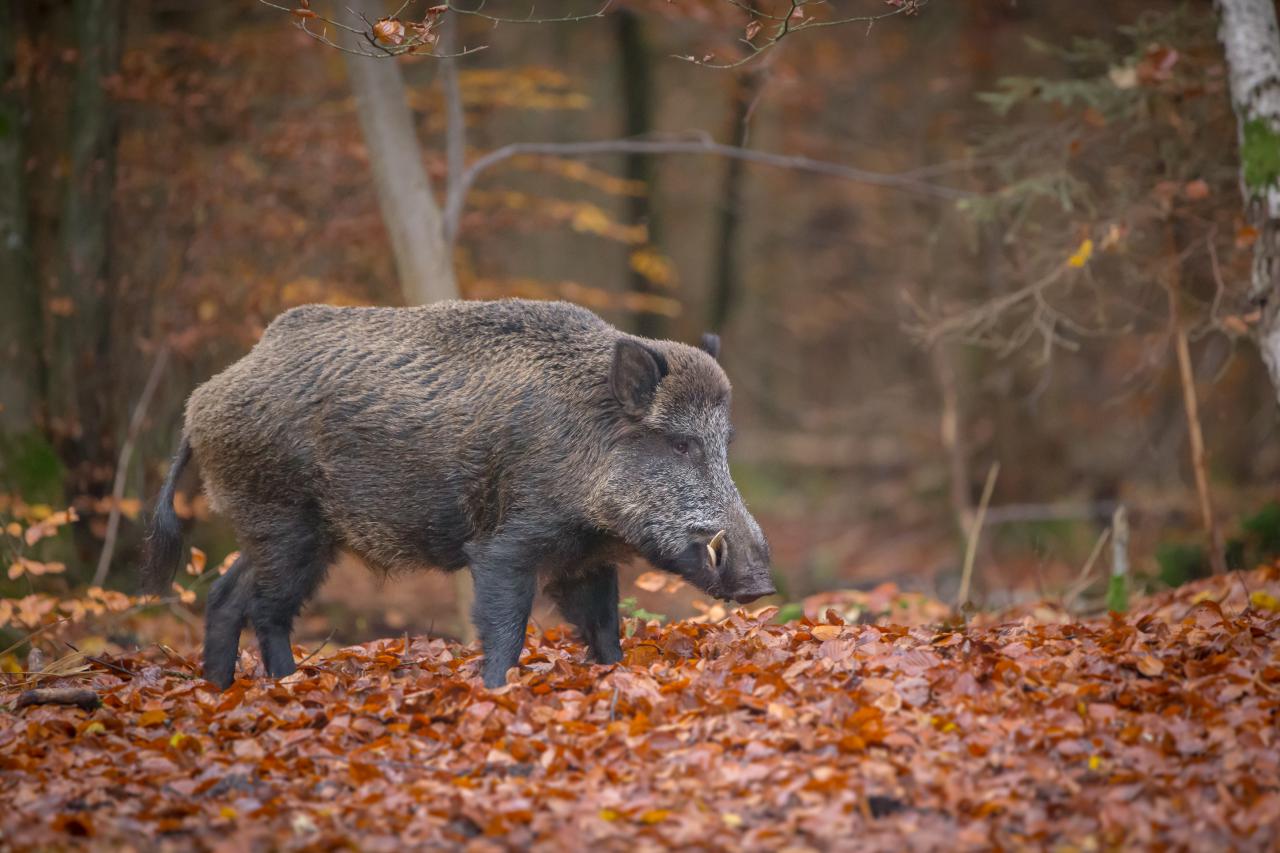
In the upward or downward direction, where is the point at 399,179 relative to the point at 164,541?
upward

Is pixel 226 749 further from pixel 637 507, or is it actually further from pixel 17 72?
pixel 17 72

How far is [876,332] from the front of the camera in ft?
81.7

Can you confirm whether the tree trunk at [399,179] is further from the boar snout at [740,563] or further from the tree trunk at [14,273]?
the boar snout at [740,563]

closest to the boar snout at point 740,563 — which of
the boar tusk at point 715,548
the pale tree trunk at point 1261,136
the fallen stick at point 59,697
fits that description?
Result: the boar tusk at point 715,548

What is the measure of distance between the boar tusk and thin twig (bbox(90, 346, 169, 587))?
583 centimetres

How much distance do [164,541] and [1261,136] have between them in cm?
681

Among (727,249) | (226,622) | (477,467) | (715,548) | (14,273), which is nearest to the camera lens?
(715,548)

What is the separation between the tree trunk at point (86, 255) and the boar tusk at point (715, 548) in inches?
279

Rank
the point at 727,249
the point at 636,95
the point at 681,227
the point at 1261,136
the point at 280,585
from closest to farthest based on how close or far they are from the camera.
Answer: the point at 280,585, the point at 1261,136, the point at 636,95, the point at 727,249, the point at 681,227

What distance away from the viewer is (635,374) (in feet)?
Answer: 21.5

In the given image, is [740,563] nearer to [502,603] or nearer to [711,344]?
[502,603]

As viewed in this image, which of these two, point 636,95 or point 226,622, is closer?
point 226,622

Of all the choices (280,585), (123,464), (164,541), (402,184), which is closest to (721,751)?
(280,585)

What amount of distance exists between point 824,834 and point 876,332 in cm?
2111
